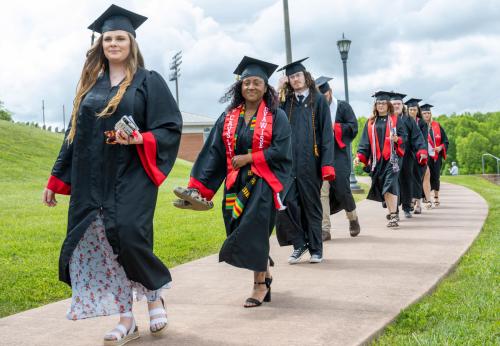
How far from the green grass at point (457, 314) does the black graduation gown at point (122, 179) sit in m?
1.48

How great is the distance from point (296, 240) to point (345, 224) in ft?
13.2

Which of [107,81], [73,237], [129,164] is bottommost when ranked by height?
[73,237]

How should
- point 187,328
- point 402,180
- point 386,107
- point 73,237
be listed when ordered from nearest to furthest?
point 73,237
point 187,328
point 386,107
point 402,180

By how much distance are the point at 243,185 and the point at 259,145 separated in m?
0.31

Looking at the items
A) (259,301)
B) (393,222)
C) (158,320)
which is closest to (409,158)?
(393,222)

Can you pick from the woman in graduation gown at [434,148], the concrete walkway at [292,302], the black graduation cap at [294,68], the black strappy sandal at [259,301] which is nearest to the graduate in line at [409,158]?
the woman in graduation gown at [434,148]

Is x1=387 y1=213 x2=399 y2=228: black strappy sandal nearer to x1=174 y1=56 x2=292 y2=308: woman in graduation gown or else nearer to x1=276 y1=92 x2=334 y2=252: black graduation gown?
x1=276 y1=92 x2=334 y2=252: black graduation gown

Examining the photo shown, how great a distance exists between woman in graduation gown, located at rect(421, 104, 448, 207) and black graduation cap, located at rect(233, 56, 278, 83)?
9.46 m

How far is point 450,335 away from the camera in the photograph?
4031 millimetres

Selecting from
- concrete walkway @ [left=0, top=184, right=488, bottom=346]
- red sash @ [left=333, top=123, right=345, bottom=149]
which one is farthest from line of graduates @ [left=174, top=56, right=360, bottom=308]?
red sash @ [left=333, top=123, right=345, bottom=149]

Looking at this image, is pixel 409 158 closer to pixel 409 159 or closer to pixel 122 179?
pixel 409 159

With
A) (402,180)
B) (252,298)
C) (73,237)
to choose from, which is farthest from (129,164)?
(402,180)

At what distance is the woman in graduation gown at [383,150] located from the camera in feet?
34.0

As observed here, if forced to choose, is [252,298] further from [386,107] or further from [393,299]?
[386,107]
